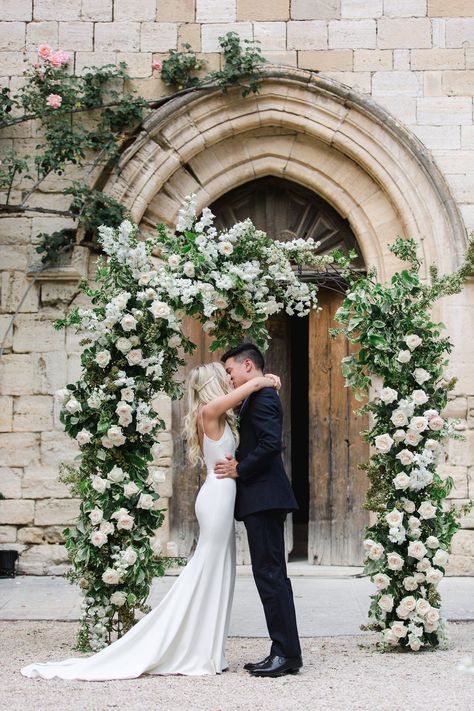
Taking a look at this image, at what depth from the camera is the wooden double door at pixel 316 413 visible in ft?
29.5

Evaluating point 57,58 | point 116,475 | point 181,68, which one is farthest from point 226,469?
point 57,58

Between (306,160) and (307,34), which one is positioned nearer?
(307,34)

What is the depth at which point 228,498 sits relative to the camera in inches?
216

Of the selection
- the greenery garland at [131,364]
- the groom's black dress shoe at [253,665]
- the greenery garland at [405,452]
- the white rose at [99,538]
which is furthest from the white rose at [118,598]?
the greenery garland at [405,452]

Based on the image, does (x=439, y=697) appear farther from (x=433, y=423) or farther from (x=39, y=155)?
(x=39, y=155)

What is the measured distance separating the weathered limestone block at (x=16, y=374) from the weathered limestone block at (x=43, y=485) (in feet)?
2.18

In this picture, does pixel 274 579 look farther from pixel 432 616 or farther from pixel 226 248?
pixel 226 248

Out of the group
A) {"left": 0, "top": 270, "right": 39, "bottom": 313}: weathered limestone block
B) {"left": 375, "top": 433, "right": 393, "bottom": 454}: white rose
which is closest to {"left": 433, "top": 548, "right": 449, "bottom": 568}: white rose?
{"left": 375, "top": 433, "right": 393, "bottom": 454}: white rose

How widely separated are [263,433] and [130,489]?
33.0 inches

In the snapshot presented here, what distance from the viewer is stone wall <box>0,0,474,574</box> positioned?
865 centimetres

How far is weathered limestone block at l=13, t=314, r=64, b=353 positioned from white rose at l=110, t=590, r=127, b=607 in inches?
134

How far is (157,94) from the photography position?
8.83 m

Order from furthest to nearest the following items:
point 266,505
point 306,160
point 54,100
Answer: point 306,160 → point 54,100 → point 266,505

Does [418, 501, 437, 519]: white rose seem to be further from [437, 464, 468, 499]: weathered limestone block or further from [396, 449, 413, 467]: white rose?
[437, 464, 468, 499]: weathered limestone block
